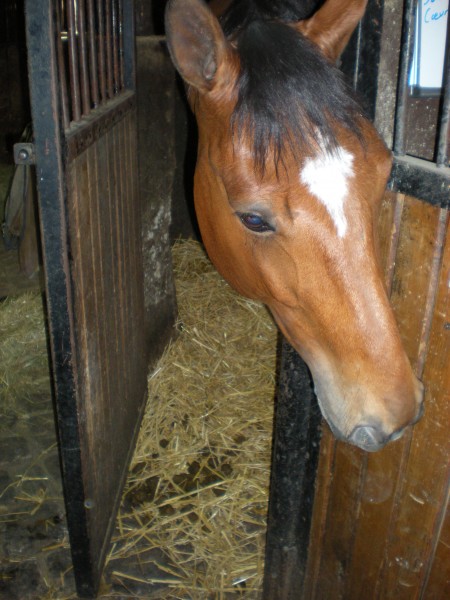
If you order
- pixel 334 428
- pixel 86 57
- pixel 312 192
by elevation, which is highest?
pixel 86 57

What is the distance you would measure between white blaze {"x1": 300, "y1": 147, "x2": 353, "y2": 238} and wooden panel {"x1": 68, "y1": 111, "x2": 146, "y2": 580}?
0.75 meters

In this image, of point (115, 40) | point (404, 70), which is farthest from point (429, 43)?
point (115, 40)

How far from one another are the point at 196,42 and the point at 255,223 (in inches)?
18.7

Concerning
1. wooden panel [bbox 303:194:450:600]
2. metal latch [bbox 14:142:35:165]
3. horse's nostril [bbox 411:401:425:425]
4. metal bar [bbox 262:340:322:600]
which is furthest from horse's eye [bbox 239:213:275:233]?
metal latch [bbox 14:142:35:165]

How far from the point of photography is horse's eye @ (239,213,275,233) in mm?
1373

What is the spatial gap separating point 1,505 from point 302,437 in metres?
1.77

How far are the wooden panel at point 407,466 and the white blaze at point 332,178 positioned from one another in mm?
190

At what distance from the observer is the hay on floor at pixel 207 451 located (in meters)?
2.53

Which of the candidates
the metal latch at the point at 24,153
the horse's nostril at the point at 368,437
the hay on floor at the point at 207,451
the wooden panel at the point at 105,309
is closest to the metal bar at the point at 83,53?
the wooden panel at the point at 105,309

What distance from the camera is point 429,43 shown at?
137 cm

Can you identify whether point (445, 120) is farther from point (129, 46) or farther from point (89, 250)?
point (129, 46)

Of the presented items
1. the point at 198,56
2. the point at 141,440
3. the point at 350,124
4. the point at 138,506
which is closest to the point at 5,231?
the point at 141,440

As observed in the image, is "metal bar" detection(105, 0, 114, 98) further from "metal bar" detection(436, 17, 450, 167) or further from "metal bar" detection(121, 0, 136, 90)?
"metal bar" detection(436, 17, 450, 167)

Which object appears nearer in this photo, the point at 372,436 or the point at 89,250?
the point at 372,436
